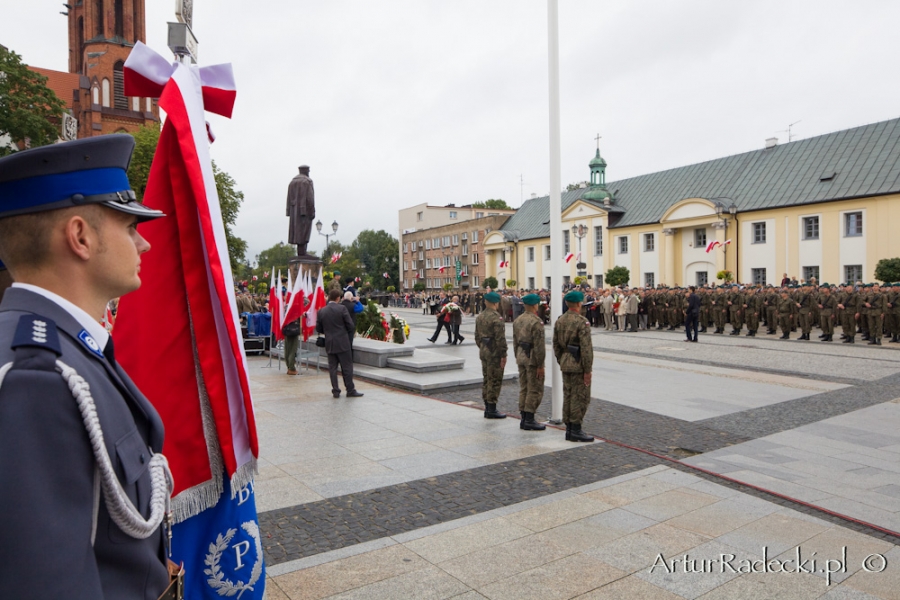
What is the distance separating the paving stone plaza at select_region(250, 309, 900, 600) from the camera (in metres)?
3.98

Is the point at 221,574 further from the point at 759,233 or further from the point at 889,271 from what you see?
the point at 759,233

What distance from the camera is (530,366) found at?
8242mm

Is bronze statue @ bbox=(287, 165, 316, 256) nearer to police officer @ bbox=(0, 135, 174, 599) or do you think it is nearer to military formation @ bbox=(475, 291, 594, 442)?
military formation @ bbox=(475, 291, 594, 442)

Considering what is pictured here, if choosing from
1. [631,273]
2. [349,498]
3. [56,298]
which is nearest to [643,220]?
[631,273]

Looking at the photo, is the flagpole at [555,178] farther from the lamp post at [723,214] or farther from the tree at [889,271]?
the lamp post at [723,214]

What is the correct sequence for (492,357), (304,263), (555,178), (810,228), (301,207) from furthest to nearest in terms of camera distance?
(810,228), (301,207), (304,263), (492,357), (555,178)

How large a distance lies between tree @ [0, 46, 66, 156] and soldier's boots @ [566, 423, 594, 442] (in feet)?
102

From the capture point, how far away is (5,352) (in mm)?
1161

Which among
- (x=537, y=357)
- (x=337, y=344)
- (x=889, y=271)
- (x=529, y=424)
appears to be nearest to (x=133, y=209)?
(x=537, y=357)

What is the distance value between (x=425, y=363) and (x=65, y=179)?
11710mm

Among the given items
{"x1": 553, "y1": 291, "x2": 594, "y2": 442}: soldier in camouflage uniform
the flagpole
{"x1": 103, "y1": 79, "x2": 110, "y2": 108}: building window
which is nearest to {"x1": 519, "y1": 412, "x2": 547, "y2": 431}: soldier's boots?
the flagpole

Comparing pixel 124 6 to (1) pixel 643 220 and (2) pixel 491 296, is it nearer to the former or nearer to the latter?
(1) pixel 643 220

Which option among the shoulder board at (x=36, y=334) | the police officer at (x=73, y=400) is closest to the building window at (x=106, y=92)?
the police officer at (x=73, y=400)

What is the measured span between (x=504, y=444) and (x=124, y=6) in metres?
62.1
